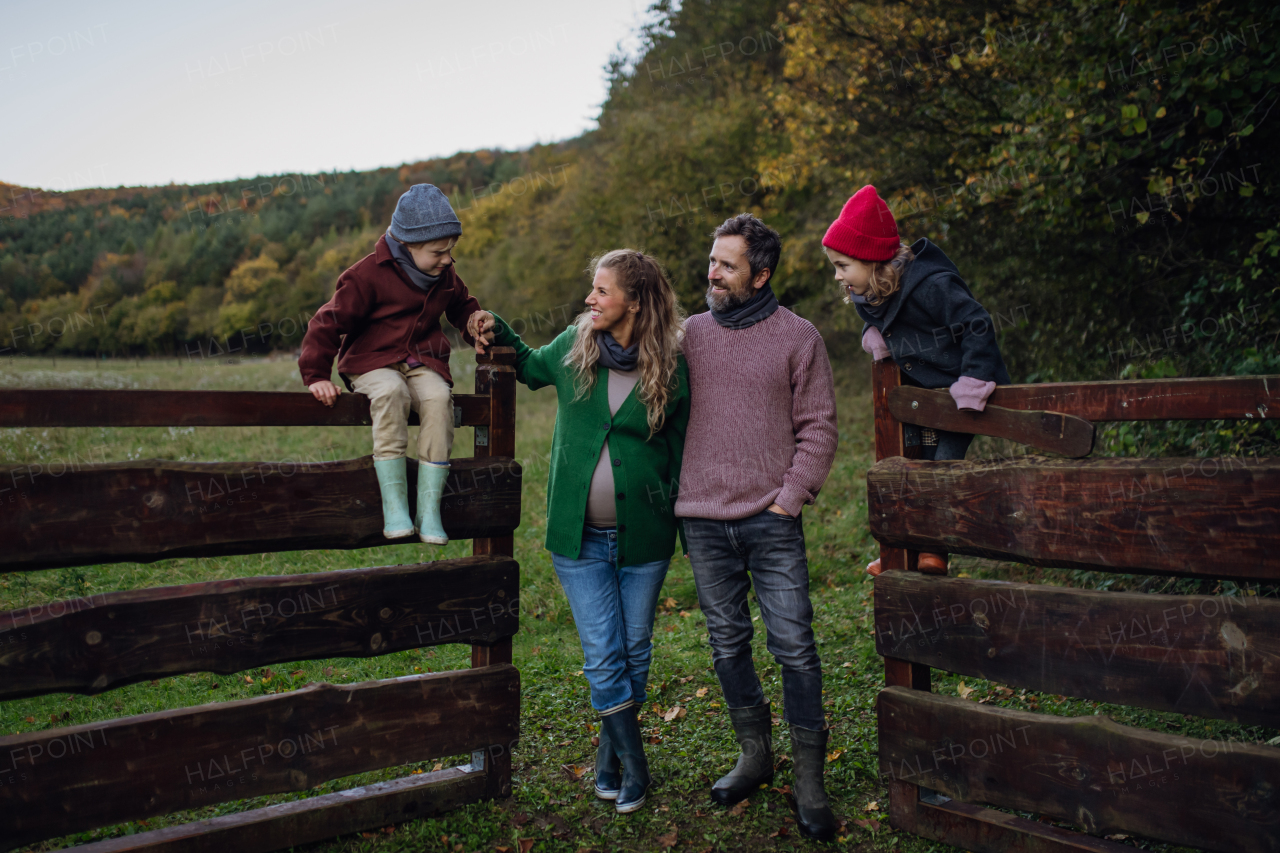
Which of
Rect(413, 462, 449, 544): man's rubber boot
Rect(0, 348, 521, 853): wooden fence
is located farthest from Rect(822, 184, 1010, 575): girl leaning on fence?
Rect(413, 462, 449, 544): man's rubber boot

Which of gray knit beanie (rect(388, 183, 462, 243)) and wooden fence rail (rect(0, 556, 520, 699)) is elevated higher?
gray knit beanie (rect(388, 183, 462, 243))

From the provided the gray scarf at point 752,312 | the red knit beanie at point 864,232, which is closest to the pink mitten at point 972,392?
the red knit beanie at point 864,232

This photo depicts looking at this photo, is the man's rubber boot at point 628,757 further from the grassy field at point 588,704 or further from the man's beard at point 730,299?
the man's beard at point 730,299

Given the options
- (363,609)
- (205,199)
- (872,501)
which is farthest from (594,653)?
(205,199)

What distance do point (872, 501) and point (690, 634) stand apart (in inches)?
124

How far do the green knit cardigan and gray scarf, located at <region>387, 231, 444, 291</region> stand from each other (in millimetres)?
355

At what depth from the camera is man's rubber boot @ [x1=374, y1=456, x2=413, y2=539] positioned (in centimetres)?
351

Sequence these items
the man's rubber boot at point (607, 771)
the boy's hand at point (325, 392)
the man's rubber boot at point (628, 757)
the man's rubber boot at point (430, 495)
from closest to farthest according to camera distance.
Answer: the boy's hand at point (325, 392) < the man's rubber boot at point (430, 495) < the man's rubber boot at point (628, 757) < the man's rubber boot at point (607, 771)

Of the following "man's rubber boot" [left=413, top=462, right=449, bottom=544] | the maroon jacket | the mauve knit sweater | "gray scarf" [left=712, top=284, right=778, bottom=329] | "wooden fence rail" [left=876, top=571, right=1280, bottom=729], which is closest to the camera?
"wooden fence rail" [left=876, top=571, right=1280, bottom=729]

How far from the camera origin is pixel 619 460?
3785 millimetres

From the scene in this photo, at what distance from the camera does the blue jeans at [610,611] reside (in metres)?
3.84

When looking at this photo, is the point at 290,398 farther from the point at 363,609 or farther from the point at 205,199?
the point at 205,199

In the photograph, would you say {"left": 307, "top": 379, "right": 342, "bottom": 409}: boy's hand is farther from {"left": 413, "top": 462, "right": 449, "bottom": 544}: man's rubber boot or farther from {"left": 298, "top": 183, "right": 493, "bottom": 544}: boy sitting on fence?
{"left": 413, "top": 462, "right": 449, "bottom": 544}: man's rubber boot

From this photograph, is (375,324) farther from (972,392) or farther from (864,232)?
(972,392)
